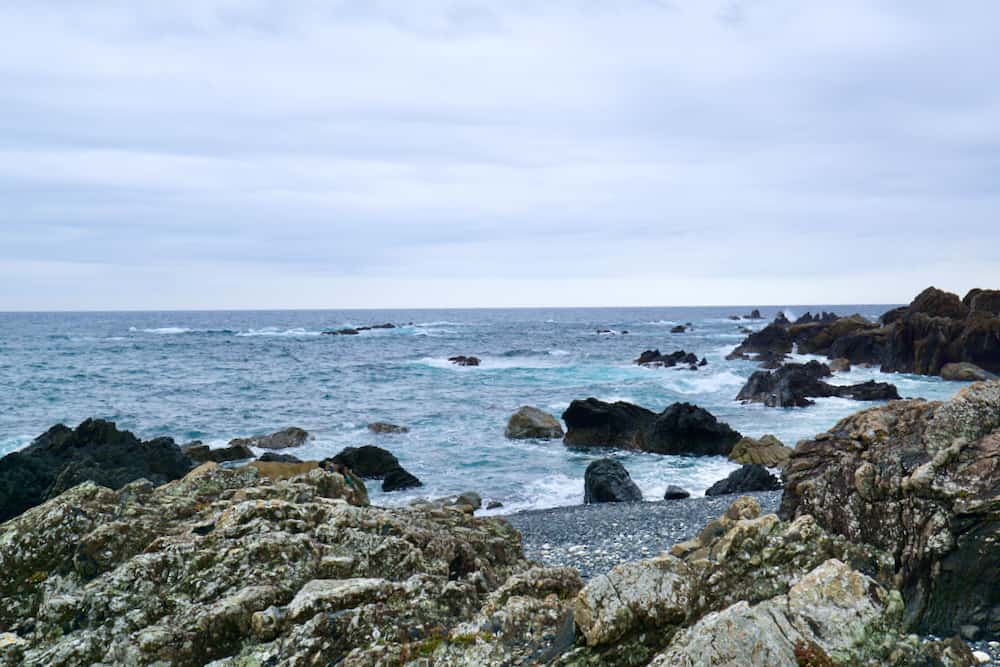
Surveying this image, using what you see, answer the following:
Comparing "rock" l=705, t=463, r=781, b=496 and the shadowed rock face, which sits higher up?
the shadowed rock face

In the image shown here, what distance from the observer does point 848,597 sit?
5.66m

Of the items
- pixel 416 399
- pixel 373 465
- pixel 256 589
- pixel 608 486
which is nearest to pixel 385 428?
pixel 373 465

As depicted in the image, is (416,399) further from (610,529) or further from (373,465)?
(610,529)

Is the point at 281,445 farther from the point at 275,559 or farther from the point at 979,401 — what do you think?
the point at 979,401

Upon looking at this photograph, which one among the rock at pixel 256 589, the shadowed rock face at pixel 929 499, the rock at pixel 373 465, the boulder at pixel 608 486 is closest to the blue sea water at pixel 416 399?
the rock at pixel 373 465

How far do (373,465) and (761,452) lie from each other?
17.2 meters

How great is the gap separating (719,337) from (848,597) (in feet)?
406

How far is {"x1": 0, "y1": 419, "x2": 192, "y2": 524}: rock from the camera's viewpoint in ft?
62.8

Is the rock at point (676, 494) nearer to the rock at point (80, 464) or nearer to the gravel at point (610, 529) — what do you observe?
the gravel at point (610, 529)

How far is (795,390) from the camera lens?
46688 mm

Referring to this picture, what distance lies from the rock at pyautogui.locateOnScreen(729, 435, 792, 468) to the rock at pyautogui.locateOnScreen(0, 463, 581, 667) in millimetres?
22359

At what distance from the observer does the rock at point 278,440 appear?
34.8m

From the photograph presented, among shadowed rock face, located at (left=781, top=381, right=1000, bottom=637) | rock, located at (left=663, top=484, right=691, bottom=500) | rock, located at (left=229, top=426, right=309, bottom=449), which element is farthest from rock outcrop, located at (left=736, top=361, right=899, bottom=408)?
shadowed rock face, located at (left=781, top=381, right=1000, bottom=637)

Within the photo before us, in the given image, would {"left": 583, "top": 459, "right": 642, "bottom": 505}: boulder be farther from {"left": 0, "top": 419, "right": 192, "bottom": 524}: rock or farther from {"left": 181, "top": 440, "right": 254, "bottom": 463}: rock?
{"left": 181, "top": 440, "right": 254, "bottom": 463}: rock
